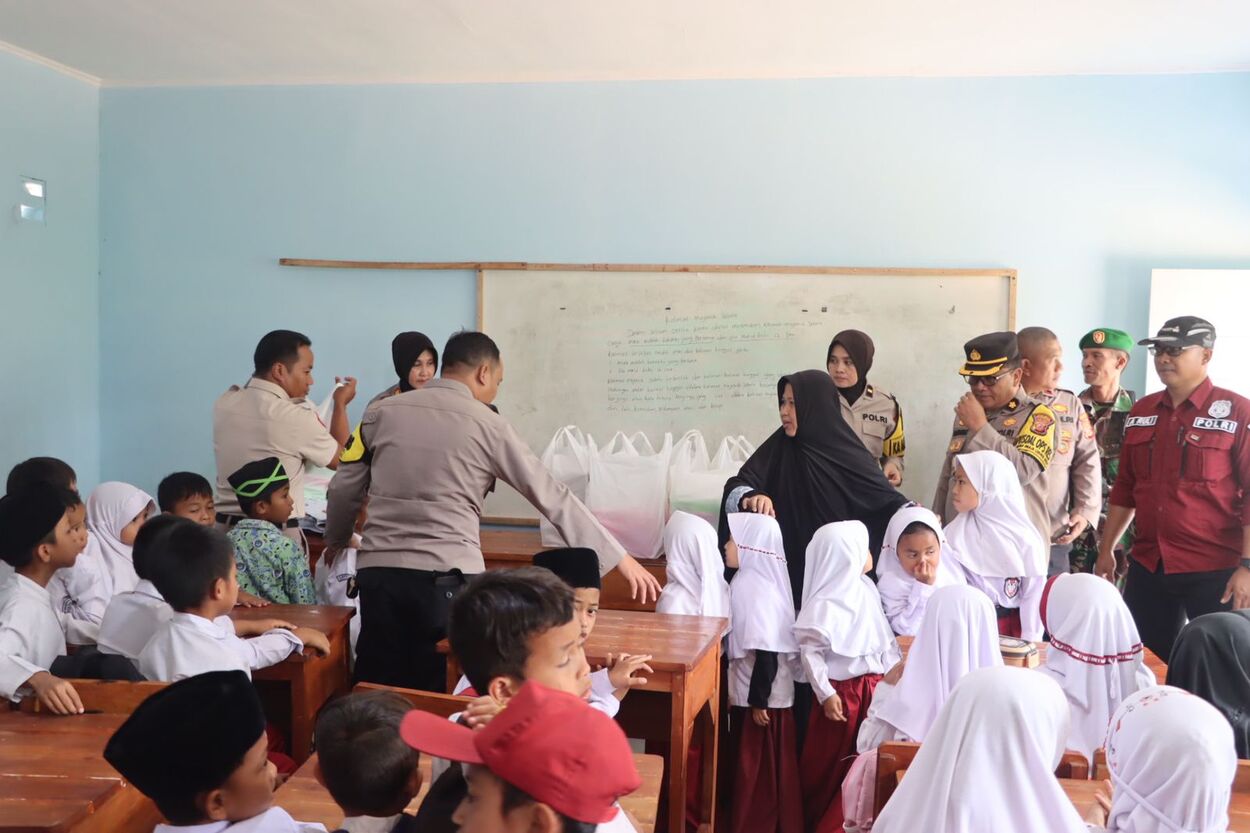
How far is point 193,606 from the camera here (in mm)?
2396

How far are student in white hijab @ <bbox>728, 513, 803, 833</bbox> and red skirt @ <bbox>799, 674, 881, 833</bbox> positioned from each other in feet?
0.13

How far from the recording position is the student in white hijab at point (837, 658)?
2932 mm

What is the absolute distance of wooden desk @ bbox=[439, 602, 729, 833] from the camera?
246cm

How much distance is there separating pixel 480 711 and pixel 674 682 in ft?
3.00

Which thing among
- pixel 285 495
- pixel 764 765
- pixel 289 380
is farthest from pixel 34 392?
pixel 764 765

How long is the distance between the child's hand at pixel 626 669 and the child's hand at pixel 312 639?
835 millimetres

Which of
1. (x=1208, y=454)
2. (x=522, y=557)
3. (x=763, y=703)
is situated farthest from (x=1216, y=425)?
(x=522, y=557)

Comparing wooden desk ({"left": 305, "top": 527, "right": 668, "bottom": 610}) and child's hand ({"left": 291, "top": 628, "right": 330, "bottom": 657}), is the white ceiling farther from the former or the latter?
child's hand ({"left": 291, "top": 628, "right": 330, "bottom": 657})

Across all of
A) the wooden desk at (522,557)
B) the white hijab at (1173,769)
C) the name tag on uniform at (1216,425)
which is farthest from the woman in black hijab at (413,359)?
the white hijab at (1173,769)

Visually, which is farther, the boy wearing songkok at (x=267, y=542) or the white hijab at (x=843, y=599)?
the boy wearing songkok at (x=267, y=542)

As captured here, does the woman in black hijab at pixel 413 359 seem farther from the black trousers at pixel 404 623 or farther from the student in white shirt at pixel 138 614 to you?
the student in white shirt at pixel 138 614

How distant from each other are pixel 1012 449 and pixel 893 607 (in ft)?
3.35

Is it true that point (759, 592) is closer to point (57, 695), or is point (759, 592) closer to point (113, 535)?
point (57, 695)

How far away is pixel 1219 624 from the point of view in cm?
223
